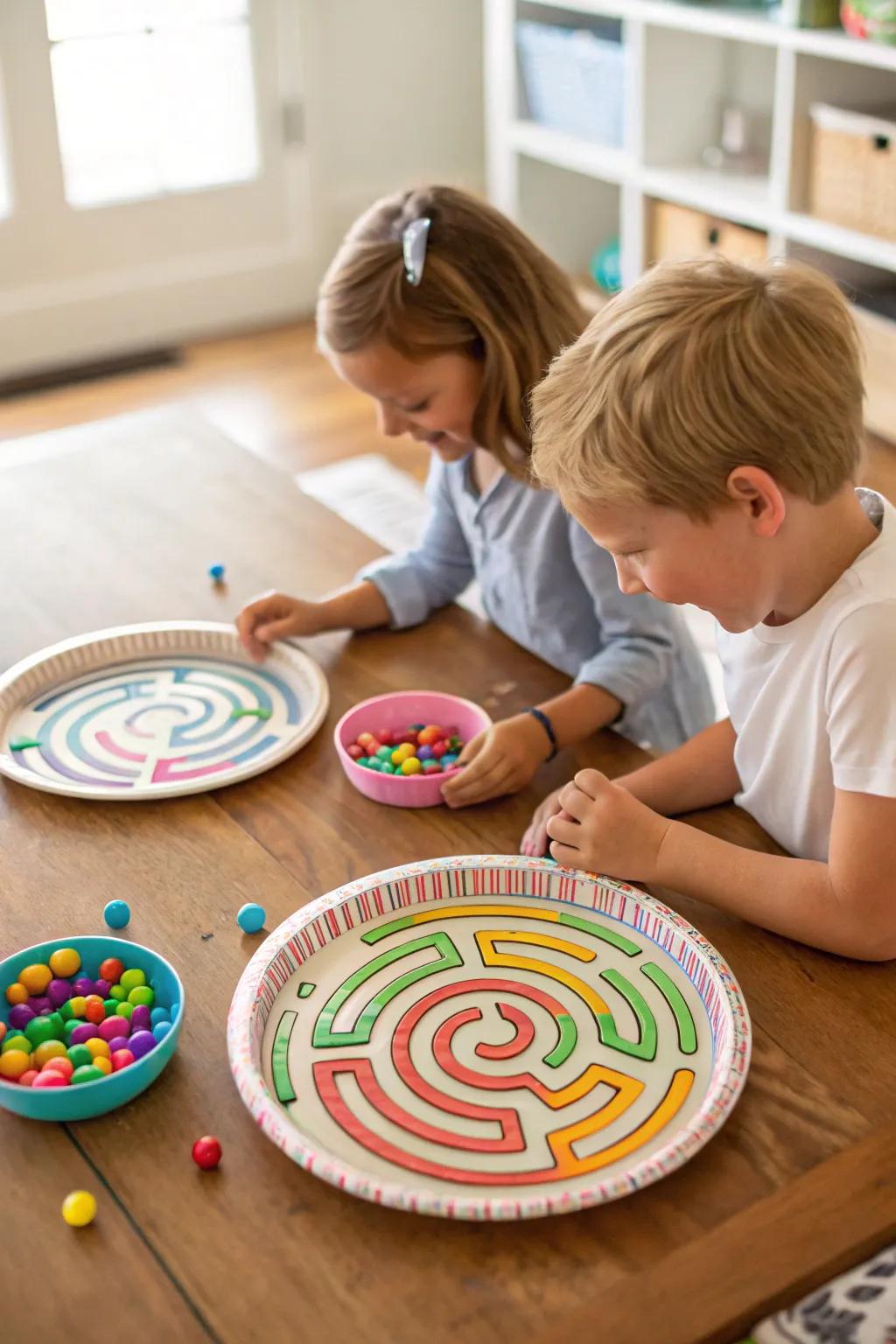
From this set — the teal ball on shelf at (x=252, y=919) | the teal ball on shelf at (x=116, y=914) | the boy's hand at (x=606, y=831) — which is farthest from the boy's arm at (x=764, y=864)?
the teal ball on shelf at (x=116, y=914)

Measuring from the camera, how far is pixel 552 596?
62.3 inches

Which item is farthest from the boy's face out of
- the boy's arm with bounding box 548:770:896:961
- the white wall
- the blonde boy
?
the white wall

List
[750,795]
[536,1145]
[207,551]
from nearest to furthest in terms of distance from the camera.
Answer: [536,1145] → [750,795] → [207,551]

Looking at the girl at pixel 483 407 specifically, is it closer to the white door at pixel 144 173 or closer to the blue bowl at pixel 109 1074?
the blue bowl at pixel 109 1074

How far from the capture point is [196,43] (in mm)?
3900

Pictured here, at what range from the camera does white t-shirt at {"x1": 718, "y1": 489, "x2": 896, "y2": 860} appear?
1.02 m

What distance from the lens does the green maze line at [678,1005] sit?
3.19ft

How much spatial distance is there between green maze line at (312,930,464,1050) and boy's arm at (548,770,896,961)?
12 cm

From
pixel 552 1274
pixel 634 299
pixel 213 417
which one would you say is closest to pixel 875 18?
pixel 213 417

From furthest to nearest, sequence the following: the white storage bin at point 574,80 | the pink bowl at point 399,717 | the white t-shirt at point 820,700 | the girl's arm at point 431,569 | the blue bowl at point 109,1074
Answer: the white storage bin at point 574,80 → the girl's arm at point 431,569 → the pink bowl at point 399,717 → the white t-shirt at point 820,700 → the blue bowl at point 109,1074

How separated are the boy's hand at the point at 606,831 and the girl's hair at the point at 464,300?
0.50 metres

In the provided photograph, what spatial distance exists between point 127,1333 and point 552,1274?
0.23 m

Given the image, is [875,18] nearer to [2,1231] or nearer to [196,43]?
[196,43]

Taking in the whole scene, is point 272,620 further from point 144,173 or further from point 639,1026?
point 144,173
